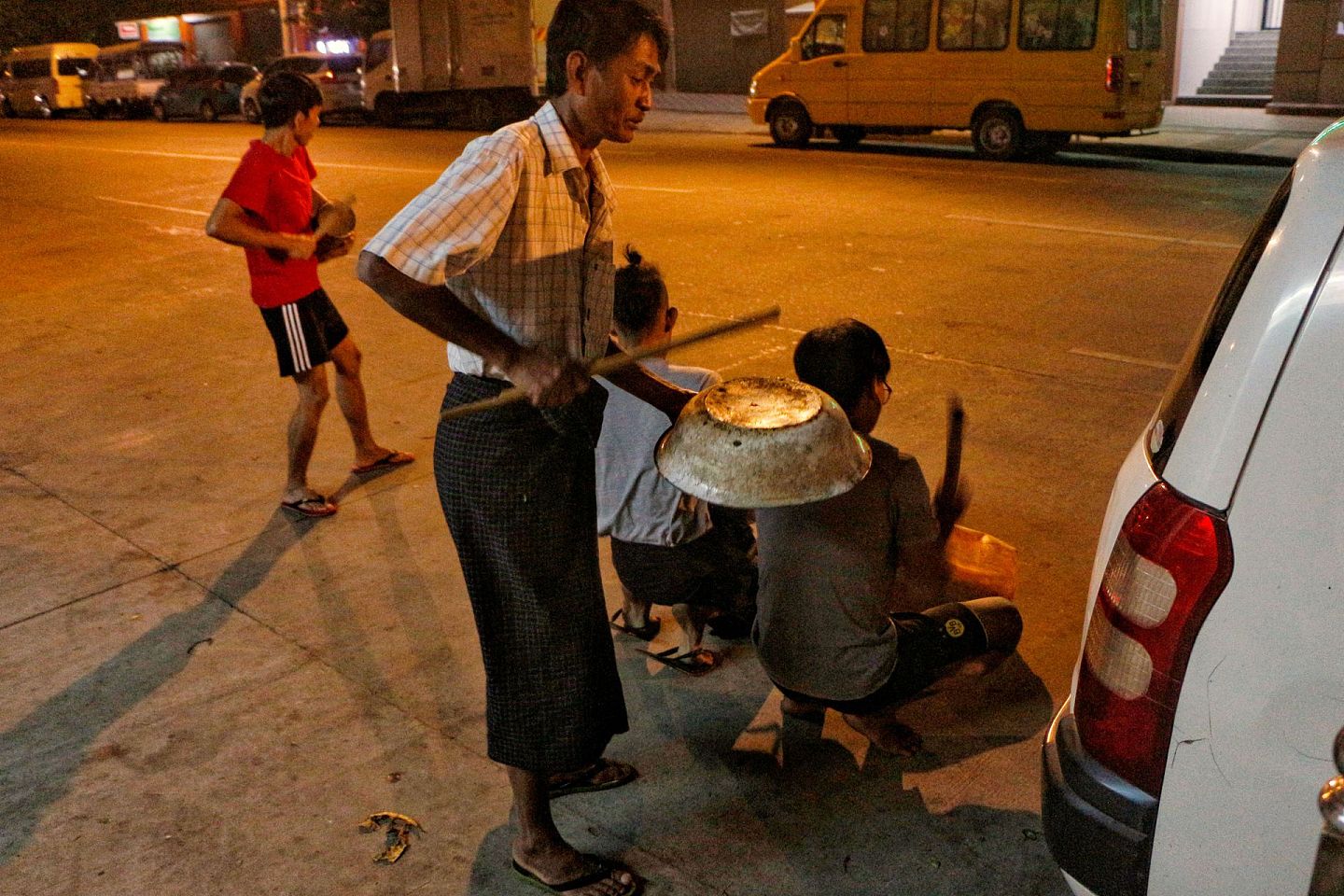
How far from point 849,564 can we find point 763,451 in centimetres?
67

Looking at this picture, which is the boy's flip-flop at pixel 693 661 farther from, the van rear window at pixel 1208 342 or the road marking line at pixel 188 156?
the road marking line at pixel 188 156

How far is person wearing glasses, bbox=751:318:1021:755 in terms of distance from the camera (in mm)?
2914

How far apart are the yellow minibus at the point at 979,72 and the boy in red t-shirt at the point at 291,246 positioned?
11.8 meters

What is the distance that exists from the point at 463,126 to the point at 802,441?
2290 centimetres

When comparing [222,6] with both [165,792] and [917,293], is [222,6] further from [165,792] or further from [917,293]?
[165,792]

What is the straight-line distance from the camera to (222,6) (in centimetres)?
4050

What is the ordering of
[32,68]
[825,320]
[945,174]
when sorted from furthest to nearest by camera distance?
[32,68] < [945,174] < [825,320]

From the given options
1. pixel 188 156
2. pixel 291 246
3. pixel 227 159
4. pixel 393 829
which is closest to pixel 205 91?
pixel 188 156

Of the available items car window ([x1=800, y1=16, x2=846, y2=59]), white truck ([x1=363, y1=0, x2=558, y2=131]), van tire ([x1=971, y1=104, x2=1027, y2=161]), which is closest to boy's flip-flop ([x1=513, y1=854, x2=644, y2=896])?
van tire ([x1=971, y1=104, x2=1027, y2=161])

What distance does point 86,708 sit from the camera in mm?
3516

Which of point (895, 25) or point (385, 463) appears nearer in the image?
point (385, 463)

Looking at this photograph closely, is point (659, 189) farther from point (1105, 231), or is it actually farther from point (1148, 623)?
point (1148, 623)

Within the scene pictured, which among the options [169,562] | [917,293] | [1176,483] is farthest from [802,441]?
[917,293]

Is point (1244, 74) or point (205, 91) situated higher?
point (205, 91)
